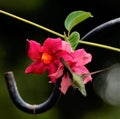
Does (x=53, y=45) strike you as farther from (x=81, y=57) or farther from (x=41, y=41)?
(x=41, y=41)

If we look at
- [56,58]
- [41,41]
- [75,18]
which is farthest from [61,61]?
[41,41]

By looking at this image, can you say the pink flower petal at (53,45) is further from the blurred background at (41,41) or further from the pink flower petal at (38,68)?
the blurred background at (41,41)

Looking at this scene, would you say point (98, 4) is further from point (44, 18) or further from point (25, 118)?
point (25, 118)

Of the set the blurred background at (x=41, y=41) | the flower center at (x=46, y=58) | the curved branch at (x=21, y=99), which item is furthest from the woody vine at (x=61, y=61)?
the blurred background at (x=41, y=41)

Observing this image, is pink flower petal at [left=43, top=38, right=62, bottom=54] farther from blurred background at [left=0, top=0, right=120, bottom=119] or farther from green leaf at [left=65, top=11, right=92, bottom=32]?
blurred background at [left=0, top=0, right=120, bottom=119]

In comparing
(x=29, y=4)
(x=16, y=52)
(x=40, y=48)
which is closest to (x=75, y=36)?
(x=40, y=48)

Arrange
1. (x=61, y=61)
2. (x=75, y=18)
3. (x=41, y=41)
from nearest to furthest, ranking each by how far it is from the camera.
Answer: (x=61, y=61)
(x=75, y=18)
(x=41, y=41)
